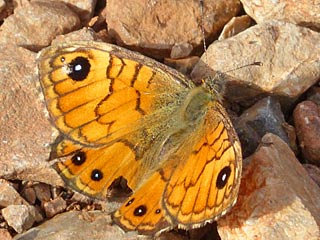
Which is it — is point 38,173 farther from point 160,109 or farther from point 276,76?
point 276,76

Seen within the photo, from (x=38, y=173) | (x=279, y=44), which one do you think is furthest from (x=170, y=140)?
(x=279, y=44)

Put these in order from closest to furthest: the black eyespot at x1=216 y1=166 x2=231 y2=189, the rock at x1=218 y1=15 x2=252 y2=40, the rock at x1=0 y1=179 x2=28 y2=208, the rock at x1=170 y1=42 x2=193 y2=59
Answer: the black eyespot at x1=216 y1=166 x2=231 y2=189, the rock at x1=0 y1=179 x2=28 y2=208, the rock at x1=170 y1=42 x2=193 y2=59, the rock at x1=218 y1=15 x2=252 y2=40

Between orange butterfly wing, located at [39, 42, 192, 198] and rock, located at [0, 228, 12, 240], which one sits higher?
orange butterfly wing, located at [39, 42, 192, 198]

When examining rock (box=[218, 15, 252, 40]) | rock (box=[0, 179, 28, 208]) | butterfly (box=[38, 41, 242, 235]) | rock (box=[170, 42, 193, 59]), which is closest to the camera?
butterfly (box=[38, 41, 242, 235])

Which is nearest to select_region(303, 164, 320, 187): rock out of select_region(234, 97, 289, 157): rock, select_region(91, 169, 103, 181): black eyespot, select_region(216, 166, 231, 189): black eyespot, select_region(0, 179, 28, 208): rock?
select_region(234, 97, 289, 157): rock

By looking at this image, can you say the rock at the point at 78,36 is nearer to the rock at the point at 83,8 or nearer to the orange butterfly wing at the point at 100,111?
the rock at the point at 83,8

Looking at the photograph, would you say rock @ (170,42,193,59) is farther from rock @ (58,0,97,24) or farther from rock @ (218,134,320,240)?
rock @ (218,134,320,240)
